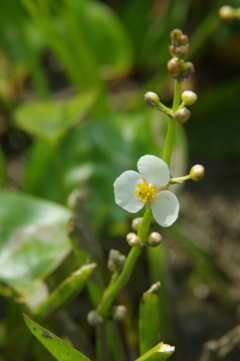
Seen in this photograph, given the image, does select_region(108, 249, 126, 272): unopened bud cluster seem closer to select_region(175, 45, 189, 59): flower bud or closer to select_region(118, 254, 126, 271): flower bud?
select_region(118, 254, 126, 271): flower bud

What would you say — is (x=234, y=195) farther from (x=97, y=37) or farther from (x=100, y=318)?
(x=100, y=318)

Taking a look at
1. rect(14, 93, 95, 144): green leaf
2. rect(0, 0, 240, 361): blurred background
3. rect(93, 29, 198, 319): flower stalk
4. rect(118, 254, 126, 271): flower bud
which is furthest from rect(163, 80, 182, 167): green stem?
rect(14, 93, 95, 144): green leaf

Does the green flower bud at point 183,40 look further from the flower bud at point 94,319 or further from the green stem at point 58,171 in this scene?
the green stem at point 58,171

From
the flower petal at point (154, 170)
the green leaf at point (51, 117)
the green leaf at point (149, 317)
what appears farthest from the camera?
the green leaf at point (51, 117)

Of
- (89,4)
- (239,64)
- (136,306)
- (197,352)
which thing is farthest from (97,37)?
(197,352)

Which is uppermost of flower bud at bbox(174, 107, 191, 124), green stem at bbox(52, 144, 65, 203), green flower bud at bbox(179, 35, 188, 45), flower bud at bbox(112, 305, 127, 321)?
green stem at bbox(52, 144, 65, 203)

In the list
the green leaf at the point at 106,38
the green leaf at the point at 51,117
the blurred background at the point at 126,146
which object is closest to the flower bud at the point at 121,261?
the blurred background at the point at 126,146
